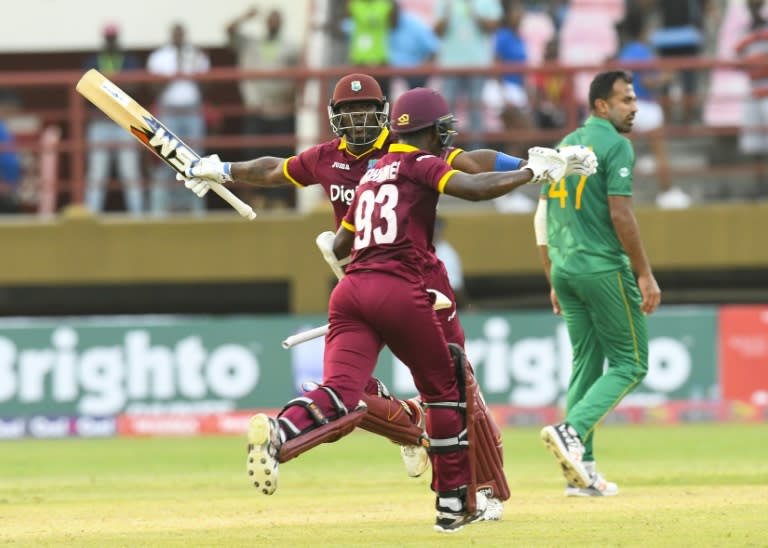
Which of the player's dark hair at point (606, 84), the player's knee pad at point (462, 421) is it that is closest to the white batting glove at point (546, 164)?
the player's knee pad at point (462, 421)

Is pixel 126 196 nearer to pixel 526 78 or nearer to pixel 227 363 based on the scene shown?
pixel 227 363

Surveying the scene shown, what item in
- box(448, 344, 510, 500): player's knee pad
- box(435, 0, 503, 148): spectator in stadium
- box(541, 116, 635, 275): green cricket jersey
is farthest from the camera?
box(435, 0, 503, 148): spectator in stadium

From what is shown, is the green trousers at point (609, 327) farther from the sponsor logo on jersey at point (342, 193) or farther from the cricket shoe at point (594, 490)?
the sponsor logo on jersey at point (342, 193)

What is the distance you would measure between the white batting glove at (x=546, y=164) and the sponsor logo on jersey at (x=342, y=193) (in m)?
1.35

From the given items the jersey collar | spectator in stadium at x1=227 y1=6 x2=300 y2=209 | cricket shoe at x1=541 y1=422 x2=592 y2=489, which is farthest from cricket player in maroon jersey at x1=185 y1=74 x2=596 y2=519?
spectator in stadium at x1=227 y1=6 x2=300 y2=209

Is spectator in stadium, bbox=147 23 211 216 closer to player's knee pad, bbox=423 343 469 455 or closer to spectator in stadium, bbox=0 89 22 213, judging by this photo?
spectator in stadium, bbox=0 89 22 213

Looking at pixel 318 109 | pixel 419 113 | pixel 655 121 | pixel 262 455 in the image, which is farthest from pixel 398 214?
pixel 655 121

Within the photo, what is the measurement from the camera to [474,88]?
17.3m

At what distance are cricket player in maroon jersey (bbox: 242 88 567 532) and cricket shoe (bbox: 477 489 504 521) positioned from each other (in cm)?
39

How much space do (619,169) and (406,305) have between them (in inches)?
99.9

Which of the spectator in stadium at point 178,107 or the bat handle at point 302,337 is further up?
the spectator in stadium at point 178,107

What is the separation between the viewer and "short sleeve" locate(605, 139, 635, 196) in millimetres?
9359

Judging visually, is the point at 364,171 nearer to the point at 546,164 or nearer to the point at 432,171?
the point at 432,171

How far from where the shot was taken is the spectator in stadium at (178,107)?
17.3 meters
